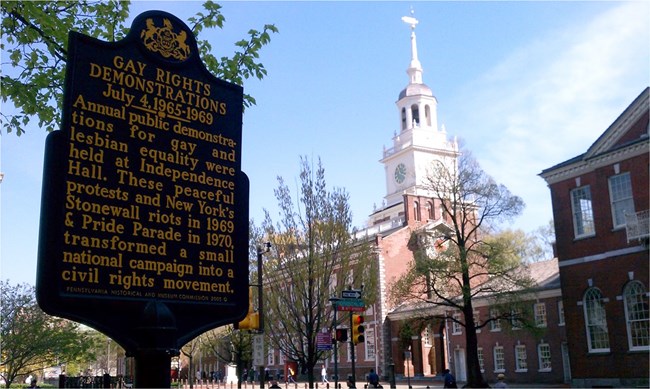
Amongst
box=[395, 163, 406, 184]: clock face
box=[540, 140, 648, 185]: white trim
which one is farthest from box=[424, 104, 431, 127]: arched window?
box=[540, 140, 648, 185]: white trim

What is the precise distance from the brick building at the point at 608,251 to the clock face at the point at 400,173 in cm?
5053

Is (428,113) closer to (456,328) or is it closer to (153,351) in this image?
(456,328)

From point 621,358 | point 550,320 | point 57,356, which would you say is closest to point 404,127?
point 550,320

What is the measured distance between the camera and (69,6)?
11.4 metres

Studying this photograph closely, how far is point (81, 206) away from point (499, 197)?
3323cm

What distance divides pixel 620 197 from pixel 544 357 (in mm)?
14964

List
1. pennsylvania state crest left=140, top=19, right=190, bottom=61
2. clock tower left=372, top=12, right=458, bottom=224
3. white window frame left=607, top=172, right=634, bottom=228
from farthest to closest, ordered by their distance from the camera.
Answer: clock tower left=372, top=12, right=458, bottom=224 → white window frame left=607, top=172, right=634, bottom=228 → pennsylvania state crest left=140, top=19, right=190, bottom=61

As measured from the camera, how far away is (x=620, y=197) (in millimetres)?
33000

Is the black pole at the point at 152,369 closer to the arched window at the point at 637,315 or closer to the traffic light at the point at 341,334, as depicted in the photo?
the traffic light at the point at 341,334

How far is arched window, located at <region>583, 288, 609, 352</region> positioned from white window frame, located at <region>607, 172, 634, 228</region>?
3.74 meters

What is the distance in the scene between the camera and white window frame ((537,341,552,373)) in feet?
142

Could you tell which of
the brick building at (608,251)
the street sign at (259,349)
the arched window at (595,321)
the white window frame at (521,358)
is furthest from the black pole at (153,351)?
the white window frame at (521,358)

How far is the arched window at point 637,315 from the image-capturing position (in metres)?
31.3

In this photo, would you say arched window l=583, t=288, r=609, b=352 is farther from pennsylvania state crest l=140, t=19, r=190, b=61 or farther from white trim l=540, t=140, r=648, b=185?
pennsylvania state crest l=140, t=19, r=190, b=61
